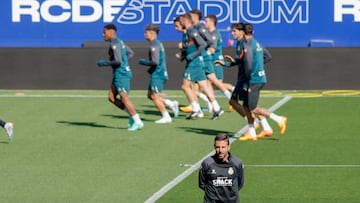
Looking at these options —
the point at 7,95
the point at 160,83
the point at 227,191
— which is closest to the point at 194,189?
the point at 227,191

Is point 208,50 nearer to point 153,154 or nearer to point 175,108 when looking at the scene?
point 175,108

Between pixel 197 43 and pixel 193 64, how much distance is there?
1.80 ft

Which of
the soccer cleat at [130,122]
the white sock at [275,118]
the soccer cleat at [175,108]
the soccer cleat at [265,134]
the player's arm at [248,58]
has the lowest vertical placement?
the soccer cleat at [175,108]

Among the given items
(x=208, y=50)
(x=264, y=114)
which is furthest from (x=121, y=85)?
(x=208, y=50)

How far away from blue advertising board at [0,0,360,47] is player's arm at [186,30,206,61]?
Result: 969 cm

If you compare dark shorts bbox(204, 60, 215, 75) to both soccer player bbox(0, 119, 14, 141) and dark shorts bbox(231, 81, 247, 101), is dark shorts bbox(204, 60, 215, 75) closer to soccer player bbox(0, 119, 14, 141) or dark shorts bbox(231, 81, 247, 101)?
dark shorts bbox(231, 81, 247, 101)

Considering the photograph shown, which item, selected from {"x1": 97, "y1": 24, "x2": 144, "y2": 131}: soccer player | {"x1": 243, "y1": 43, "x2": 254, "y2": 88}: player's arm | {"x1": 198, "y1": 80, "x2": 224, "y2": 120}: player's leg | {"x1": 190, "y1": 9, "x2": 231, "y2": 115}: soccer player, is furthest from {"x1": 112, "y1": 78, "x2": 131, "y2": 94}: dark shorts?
{"x1": 243, "y1": 43, "x2": 254, "y2": 88}: player's arm

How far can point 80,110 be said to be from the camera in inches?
1141

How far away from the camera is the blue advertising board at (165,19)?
35938mm

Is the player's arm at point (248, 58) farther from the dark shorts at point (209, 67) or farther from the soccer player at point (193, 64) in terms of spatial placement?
the dark shorts at point (209, 67)

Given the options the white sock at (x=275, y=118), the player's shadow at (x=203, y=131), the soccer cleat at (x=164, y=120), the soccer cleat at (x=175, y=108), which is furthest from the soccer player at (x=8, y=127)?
the soccer cleat at (x=175, y=108)

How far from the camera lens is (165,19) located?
3638 cm

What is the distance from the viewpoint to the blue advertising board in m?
35.9

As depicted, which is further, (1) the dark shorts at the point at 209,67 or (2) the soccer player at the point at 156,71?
(1) the dark shorts at the point at 209,67
